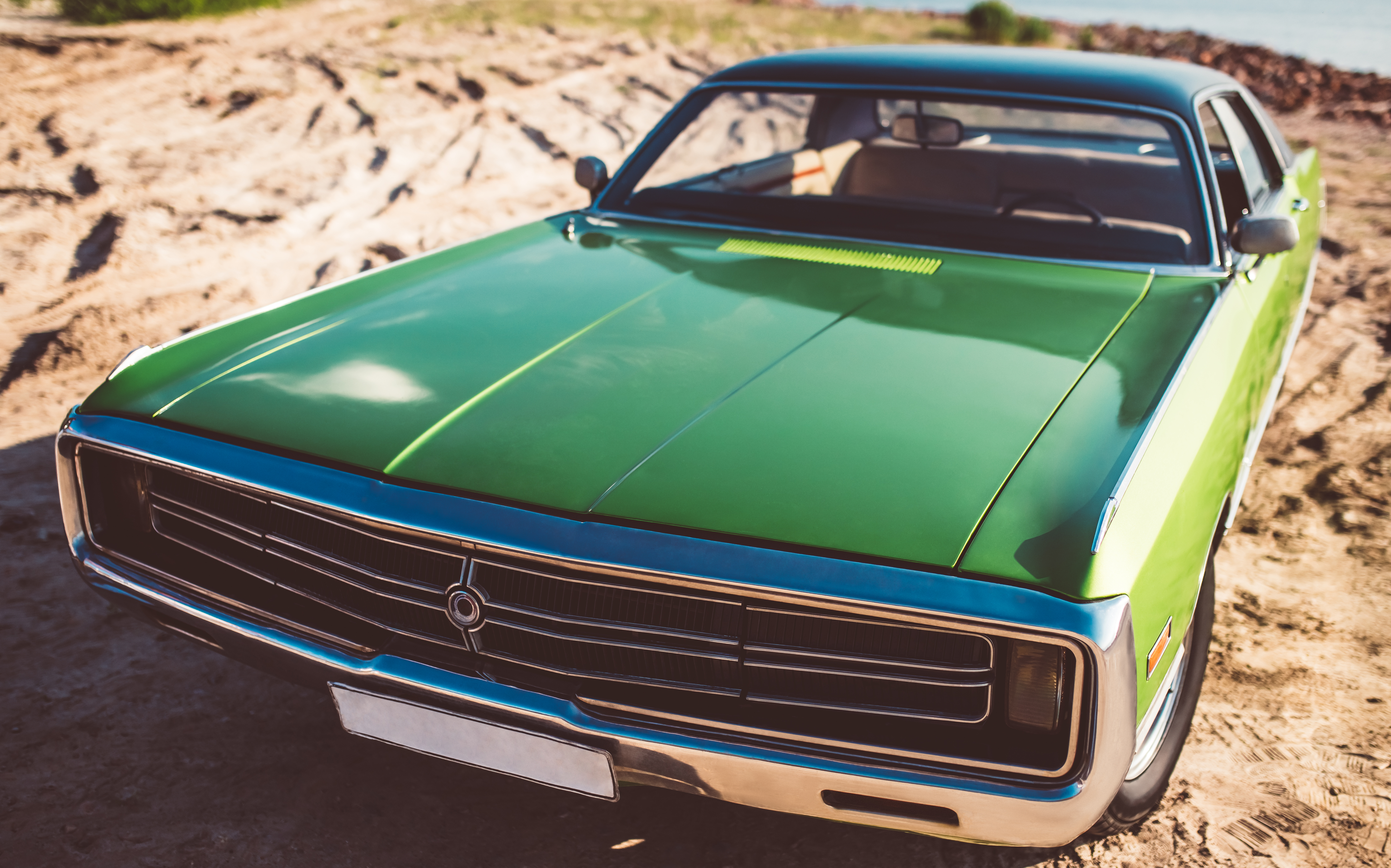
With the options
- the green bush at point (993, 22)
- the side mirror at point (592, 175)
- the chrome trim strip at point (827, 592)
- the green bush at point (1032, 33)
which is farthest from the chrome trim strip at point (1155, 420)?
the green bush at point (993, 22)

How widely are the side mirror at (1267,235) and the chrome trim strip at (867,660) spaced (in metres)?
1.59

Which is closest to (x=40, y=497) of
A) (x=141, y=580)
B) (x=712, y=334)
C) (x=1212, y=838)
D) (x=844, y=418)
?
(x=141, y=580)

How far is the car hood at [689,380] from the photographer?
60.9 inches

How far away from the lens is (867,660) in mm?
1475

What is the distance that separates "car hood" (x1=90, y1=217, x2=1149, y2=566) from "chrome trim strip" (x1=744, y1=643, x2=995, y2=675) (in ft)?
0.58

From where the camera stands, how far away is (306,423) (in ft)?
5.83

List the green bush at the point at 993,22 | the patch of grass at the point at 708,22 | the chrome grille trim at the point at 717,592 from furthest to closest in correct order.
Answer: the green bush at the point at 993,22, the patch of grass at the point at 708,22, the chrome grille trim at the point at 717,592

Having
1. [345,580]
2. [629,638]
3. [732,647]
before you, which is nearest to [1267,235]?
[732,647]

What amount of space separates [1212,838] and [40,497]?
3.50 metres

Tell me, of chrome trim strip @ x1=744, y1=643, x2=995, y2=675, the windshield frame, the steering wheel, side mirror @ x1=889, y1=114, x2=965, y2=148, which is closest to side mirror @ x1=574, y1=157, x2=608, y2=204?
the windshield frame

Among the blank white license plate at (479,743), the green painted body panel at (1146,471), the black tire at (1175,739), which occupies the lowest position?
the black tire at (1175,739)

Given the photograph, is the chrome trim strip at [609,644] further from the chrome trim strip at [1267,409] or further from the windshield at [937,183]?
the windshield at [937,183]

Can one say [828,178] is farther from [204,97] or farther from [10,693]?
[204,97]

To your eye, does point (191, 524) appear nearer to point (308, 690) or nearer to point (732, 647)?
point (308, 690)
